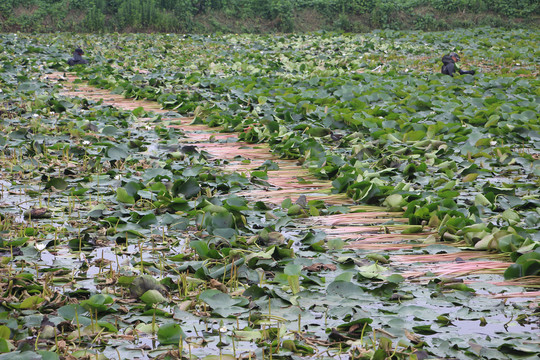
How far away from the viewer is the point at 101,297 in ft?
8.40

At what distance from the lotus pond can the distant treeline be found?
13.1 meters

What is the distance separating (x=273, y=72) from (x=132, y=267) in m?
8.43

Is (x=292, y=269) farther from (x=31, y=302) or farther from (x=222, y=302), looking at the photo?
(x=31, y=302)

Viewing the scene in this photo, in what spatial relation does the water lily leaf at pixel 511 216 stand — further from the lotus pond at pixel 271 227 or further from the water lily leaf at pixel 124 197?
the water lily leaf at pixel 124 197

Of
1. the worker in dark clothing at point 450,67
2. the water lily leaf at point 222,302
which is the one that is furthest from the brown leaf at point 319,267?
the worker in dark clothing at point 450,67

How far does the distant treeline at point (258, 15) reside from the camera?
2009cm

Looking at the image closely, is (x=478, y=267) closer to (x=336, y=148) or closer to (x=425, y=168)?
(x=425, y=168)

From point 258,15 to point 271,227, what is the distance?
1995 cm

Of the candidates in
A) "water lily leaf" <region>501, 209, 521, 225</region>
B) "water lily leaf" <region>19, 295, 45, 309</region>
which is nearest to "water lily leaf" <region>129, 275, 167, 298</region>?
"water lily leaf" <region>19, 295, 45, 309</region>

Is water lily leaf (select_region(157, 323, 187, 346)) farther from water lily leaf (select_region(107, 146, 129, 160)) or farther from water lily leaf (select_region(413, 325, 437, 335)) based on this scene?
water lily leaf (select_region(107, 146, 129, 160))

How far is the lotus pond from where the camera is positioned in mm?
2383

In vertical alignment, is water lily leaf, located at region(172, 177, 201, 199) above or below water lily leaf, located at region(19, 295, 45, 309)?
above

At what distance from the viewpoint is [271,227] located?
354 centimetres

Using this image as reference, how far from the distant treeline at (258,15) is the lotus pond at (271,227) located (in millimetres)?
13078
